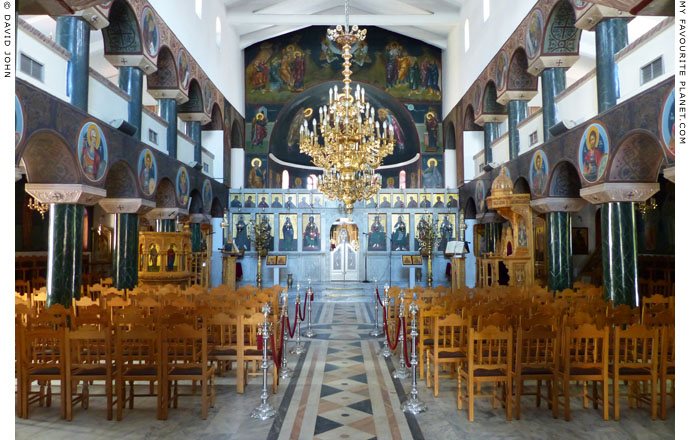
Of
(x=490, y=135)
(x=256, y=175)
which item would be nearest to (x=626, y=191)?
(x=490, y=135)

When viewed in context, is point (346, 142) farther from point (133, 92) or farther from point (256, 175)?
point (256, 175)

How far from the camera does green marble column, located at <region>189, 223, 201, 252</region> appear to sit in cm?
1842

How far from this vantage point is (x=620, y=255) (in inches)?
364

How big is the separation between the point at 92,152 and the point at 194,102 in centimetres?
853

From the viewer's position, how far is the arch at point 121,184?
39.3 feet

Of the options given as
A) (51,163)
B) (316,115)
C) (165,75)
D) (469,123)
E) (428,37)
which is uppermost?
(428,37)

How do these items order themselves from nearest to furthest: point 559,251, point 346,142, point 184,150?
point 346,142 < point 559,251 < point 184,150

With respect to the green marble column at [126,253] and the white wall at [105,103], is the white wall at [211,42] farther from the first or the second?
the green marble column at [126,253]

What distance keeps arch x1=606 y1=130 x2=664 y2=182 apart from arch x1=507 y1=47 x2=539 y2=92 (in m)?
6.25

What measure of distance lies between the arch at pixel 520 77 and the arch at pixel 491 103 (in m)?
2.58

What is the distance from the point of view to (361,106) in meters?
10.8

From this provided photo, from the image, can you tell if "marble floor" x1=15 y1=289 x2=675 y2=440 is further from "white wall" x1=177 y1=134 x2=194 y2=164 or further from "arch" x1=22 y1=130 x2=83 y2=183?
"white wall" x1=177 y1=134 x2=194 y2=164

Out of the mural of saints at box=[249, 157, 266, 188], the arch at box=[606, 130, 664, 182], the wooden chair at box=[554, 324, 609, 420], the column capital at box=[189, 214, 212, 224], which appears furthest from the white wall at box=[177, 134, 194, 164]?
the wooden chair at box=[554, 324, 609, 420]

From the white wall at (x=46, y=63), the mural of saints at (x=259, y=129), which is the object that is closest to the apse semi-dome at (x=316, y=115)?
the mural of saints at (x=259, y=129)
